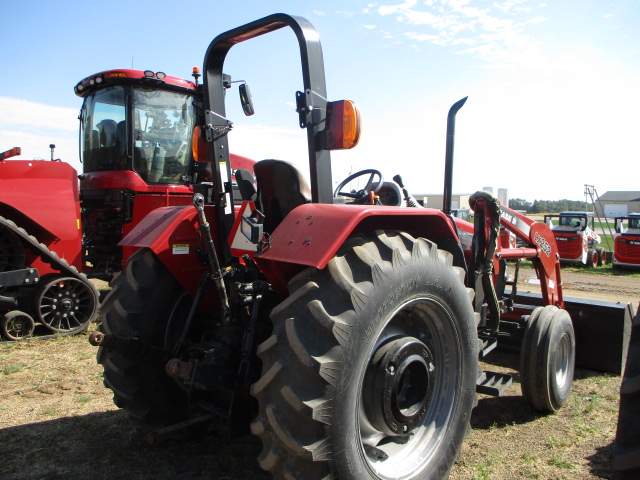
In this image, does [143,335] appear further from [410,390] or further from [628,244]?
[628,244]

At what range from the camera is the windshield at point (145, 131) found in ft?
22.7

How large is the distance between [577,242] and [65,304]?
554 inches

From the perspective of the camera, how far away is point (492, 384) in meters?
3.38

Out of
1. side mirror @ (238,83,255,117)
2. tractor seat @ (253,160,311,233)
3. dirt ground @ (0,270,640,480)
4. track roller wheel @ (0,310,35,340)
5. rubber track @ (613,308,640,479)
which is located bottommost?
dirt ground @ (0,270,640,480)

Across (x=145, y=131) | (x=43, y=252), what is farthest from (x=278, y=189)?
(x=145, y=131)

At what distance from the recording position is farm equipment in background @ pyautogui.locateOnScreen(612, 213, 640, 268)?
1470 cm

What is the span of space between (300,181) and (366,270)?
0.73 meters

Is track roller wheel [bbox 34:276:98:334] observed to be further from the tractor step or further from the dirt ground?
the tractor step

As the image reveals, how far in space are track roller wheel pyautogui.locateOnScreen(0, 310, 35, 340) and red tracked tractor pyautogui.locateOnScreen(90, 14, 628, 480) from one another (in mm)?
3630

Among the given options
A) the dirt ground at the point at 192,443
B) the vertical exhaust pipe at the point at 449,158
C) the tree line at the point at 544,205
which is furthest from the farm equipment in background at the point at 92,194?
the tree line at the point at 544,205

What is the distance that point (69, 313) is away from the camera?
20.9 feet

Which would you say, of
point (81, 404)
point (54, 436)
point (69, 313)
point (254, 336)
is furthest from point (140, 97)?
point (254, 336)

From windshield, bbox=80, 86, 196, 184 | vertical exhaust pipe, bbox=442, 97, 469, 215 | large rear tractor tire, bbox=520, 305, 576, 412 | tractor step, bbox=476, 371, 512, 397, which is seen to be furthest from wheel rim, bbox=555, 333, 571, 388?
windshield, bbox=80, 86, 196, 184

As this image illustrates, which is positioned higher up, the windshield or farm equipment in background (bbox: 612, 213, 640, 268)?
the windshield
